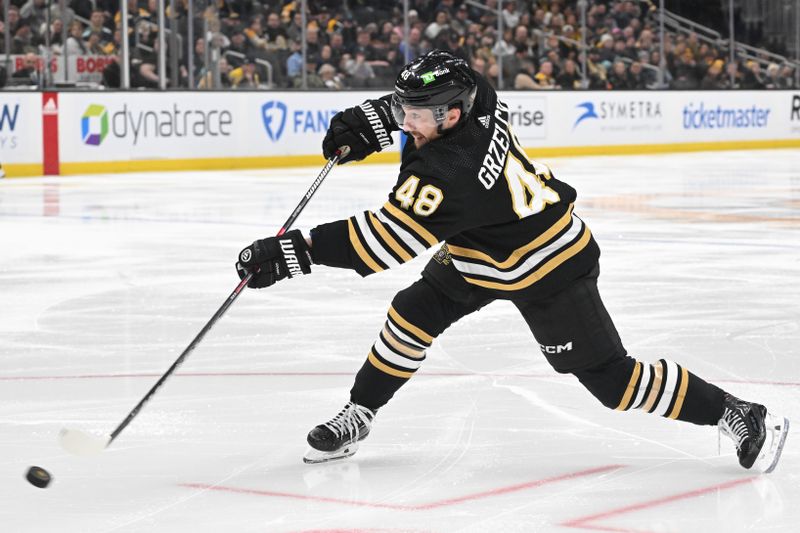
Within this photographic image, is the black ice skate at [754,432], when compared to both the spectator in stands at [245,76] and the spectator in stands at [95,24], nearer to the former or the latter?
the spectator in stands at [95,24]

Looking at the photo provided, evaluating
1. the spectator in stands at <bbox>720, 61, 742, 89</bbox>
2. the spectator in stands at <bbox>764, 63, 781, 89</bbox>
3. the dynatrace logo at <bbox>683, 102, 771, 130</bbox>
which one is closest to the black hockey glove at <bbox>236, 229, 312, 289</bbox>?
the dynatrace logo at <bbox>683, 102, 771, 130</bbox>

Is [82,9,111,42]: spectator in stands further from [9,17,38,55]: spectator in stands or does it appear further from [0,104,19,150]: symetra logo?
[0,104,19,150]: symetra logo

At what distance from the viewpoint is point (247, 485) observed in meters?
3.06

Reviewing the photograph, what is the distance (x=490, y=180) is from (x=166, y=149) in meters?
12.3

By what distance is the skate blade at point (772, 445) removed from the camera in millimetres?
3139

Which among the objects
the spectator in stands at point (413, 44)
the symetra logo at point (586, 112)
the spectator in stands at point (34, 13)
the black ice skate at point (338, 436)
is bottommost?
the symetra logo at point (586, 112)

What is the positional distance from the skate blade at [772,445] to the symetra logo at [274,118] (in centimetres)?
1299

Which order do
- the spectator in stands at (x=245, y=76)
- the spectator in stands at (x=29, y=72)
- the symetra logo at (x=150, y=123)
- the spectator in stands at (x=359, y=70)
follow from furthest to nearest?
the spectator in stands at (x=359, y=70)
the spectator in stands at (x=245, y=76)
the symetra logo at (x=150, y=123)
the spectator in stands at (x=29, y=72)

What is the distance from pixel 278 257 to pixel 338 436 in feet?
1.79

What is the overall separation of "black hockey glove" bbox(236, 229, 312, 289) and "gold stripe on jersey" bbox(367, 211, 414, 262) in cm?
16

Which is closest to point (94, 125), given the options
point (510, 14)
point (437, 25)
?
point (437, 25)

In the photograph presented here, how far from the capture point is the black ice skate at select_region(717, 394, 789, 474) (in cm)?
311

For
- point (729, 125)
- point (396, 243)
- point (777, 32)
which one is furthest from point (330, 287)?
point (777, 32)

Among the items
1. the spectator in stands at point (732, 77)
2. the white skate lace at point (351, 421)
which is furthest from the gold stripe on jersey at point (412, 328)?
the spectator in stands at point (732, 77)
